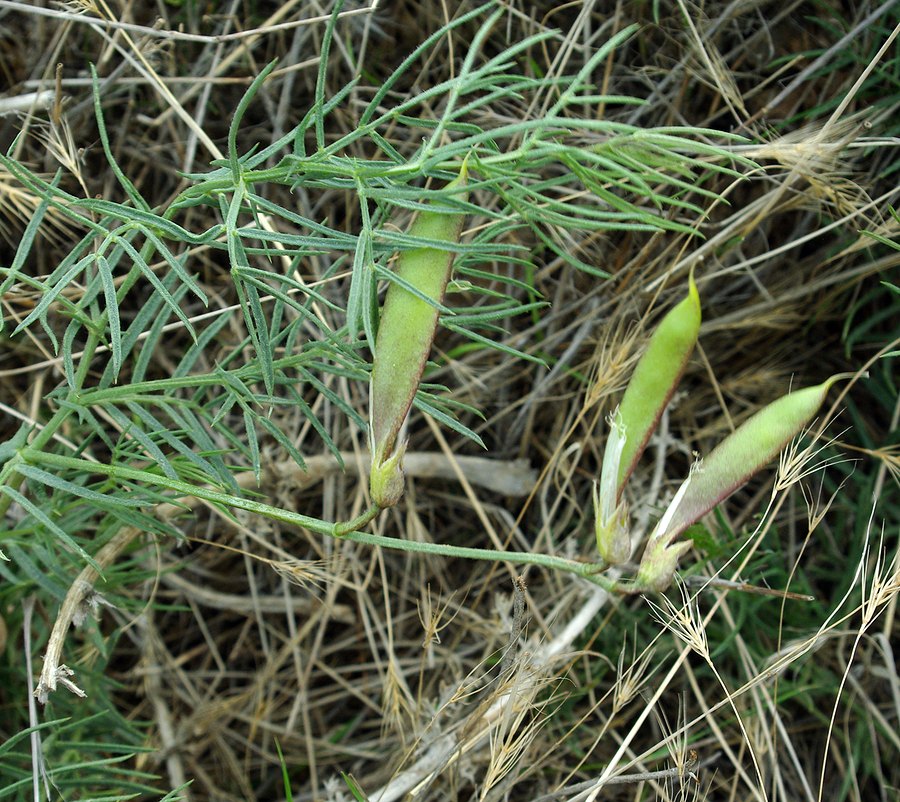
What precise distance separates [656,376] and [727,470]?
14 centimetres

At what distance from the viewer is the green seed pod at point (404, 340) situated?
0.92 m

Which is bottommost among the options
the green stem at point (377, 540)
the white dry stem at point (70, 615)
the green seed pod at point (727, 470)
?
the white dry stem at point (70, 615)

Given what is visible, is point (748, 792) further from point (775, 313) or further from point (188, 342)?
point (188, 342)

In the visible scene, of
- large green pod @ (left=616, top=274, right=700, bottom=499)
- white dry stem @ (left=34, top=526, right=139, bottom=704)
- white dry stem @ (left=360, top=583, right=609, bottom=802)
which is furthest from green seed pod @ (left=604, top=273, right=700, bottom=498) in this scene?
white dry stem @ (left=34, top=526, right=139, bottom=704)

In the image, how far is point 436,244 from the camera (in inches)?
36.0

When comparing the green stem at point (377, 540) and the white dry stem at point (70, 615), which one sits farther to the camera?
the white dry stem at point (70, 615)

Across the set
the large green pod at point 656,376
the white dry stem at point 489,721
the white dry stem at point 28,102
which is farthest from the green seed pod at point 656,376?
the white dry stem at point 28,102

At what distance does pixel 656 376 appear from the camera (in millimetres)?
901

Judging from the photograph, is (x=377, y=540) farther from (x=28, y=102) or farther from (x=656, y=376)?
(x=28, y=102)

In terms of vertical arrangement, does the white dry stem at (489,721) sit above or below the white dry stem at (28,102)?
below

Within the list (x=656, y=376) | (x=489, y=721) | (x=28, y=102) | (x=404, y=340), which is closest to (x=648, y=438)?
(x=656, y=376)

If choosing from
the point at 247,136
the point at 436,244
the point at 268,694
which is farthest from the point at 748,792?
the point at 247,136

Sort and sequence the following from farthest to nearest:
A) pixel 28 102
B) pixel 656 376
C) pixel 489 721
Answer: pixel 28 102
pixel 489 721
pixel 656 376

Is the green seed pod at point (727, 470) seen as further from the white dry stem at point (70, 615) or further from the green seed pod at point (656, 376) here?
the white dry stem at point (70, 615)
